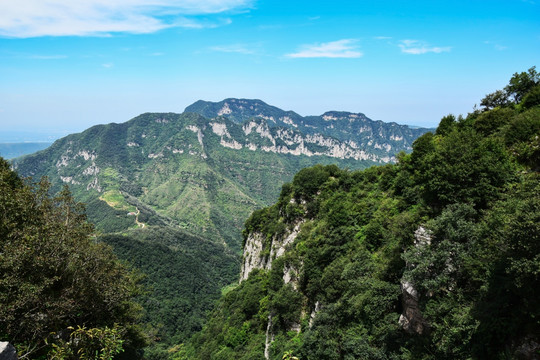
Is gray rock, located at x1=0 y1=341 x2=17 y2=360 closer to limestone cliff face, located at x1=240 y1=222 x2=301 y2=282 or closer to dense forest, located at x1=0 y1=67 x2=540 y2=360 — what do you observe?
Result: dense forest, located at x1=0 y1=67 x2=540 y2=360

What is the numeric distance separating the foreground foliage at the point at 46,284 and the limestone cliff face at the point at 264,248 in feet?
86.7

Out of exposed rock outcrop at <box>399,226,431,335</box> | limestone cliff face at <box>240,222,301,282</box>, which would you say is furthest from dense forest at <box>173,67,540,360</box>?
limestone cliff face at <box>240,222,301,282</box>

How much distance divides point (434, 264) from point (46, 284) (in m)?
15.9

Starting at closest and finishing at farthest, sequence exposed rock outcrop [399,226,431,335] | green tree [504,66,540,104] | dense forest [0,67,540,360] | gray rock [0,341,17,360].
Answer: gray rock [0,341,17,360], dense forest [0,67,540,360], exposed rock outcrop [399,226,431,335], green tree [504,66,540,104]

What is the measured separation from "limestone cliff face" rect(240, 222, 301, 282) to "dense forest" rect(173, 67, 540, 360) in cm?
809

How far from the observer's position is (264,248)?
51031mm

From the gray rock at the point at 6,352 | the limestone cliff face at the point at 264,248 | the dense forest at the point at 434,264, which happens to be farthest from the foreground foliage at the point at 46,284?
the limestone cliff face at the point at 264,248

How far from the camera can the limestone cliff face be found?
133 feet

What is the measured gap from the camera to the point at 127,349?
79.6 ft

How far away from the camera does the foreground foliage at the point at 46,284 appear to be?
31.0ft

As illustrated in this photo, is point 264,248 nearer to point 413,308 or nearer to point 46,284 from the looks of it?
point 413,308

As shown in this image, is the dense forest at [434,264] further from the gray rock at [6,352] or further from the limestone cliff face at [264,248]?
the limestone cliff face at [264,248]

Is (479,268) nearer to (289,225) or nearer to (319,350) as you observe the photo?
(319,350)

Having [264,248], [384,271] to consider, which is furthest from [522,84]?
[264,248]
